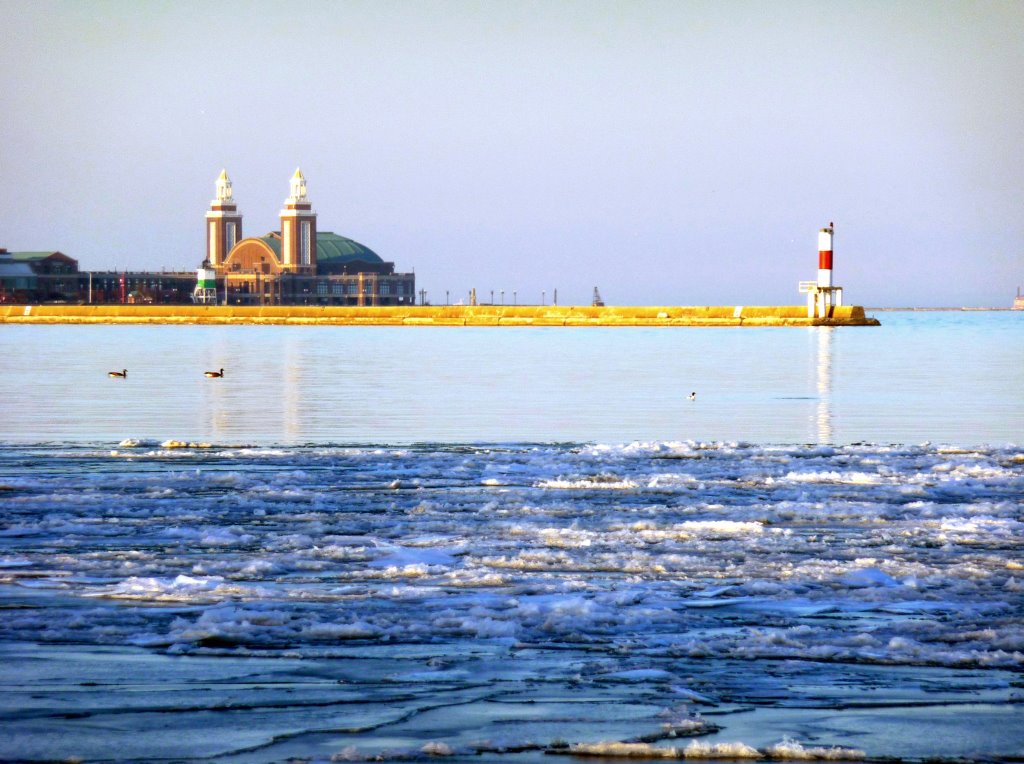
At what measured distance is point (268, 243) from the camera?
191 m

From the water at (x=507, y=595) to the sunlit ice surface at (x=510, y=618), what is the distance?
0.07 ft

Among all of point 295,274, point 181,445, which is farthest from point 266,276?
point 181,445

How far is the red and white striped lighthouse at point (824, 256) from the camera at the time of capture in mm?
92750

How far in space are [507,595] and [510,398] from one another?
723 inches

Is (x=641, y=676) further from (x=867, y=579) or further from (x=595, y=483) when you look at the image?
(x=595, y=483)

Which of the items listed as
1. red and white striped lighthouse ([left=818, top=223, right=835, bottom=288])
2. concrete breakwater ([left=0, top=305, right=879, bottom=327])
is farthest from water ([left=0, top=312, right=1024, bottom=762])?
concrete breakwater ([left=0, top=305, right=879, bottom=327])

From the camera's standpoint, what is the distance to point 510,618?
6.83 meters

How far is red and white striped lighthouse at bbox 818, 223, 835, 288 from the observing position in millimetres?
92750

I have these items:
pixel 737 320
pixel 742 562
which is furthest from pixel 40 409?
pixel 737 320

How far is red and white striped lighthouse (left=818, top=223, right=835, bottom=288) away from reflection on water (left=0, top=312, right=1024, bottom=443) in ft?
146

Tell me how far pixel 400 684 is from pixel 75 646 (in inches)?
60.3

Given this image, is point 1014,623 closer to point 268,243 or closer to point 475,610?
point 475,610

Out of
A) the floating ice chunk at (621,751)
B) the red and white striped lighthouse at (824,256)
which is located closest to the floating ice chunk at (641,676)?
the floating ice chunk at (621,751)

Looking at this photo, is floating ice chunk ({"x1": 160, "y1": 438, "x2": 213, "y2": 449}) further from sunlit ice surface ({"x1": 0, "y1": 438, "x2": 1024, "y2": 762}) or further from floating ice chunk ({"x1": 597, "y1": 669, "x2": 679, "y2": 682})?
floating ice chunk ({"x1": 597, "y1": 669, "x2": 679, "y2": 682})
